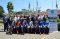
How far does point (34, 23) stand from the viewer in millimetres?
21156

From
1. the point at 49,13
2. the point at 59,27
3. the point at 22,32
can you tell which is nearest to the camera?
the point at 22,32

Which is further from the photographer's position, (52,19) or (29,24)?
(52,19)

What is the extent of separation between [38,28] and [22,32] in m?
1.59

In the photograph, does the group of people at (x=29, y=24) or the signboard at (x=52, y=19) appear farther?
the signboard at (x=52, y=19)

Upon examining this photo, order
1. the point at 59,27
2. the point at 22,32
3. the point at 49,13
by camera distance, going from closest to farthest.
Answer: the point at 22,32 < the point at 49,13 < the point at 59,27

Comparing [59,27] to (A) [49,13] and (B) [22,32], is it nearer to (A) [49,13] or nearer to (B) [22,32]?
→ (A) [49,13]

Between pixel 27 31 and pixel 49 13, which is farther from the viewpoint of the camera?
pixel 49 13

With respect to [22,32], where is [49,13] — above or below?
above

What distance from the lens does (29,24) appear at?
69.4 ft

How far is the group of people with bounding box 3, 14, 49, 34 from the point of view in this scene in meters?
21.0

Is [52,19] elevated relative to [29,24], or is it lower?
elevated

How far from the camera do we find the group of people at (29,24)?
21.0 metres

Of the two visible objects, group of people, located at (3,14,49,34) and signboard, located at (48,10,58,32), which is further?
signboard, located at (48,10,58,32)

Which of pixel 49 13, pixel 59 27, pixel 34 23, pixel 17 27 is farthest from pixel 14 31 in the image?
pixel 59 27
